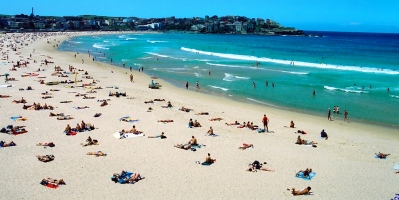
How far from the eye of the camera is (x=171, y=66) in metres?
46.0

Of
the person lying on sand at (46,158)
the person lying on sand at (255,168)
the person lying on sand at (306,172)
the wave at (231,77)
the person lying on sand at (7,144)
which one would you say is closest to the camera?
the person lying on sand at (306,172)

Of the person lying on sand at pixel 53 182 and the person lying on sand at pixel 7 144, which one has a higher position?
the person lying on sand at pixel 7 144

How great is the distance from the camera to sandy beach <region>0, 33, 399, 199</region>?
11320mm

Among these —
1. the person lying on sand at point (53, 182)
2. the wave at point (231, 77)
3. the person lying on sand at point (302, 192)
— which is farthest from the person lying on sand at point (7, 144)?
the wave at point (231, 77)

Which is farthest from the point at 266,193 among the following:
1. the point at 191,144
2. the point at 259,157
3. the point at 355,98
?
the point at 355,98

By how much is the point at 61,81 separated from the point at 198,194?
918 inches

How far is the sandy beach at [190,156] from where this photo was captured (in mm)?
11320

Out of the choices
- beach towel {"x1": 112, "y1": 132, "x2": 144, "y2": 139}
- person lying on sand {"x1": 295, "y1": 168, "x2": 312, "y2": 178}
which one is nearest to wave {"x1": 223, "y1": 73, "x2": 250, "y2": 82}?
beach towel {"x1": 112, "y1": 132, "x2": 144, "y2": 139}

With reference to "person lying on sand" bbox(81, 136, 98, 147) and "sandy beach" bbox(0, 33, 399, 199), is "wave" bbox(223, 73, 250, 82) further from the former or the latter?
"person lying on sand" bbox(81, 136, 98, 147)

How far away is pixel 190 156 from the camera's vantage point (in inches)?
562

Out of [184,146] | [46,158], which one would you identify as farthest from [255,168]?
[46,158]

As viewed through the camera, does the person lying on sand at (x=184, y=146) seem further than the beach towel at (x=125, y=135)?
No

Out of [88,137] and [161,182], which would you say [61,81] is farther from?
[161,182]

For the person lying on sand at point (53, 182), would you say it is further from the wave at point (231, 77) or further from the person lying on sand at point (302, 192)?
the wave at point (231, 77)
